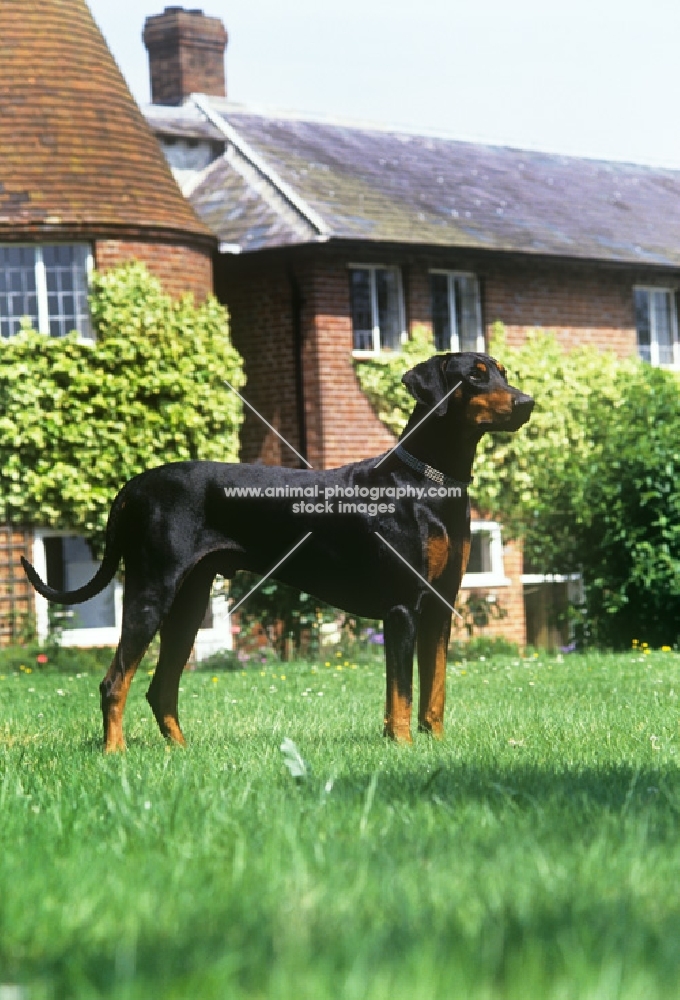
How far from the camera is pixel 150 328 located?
19.4m

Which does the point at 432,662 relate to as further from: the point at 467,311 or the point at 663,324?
the point at 663,324

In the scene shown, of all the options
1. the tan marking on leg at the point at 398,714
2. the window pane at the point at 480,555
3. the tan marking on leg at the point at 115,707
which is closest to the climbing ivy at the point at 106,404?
the window pane at the point at 480,555

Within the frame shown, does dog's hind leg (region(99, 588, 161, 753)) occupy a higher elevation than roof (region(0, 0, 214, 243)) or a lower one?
lower

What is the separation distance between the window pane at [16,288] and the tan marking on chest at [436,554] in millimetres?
13046

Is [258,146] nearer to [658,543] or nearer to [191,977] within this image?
[658,543]

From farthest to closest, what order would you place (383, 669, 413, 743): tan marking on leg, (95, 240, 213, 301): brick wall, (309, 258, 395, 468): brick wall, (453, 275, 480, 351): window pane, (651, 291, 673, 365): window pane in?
(651, 291, 673, 365): window pane, (453, 275, 480, 351): window pane, (309, 258, 395, 468): brick wall, (95, 240, 213, 301): brick wall, (383, 669, 413, 743): tan marking on leg

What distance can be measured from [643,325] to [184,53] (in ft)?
32.2

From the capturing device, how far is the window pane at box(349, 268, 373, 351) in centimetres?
2120

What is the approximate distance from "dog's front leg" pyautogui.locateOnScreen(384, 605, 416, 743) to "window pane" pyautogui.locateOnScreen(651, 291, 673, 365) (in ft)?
60.0

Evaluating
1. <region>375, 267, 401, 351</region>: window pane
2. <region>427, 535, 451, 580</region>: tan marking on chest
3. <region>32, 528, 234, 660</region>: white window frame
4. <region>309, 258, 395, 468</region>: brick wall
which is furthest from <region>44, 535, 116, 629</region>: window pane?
<region>427, 535, 451, 580</region>: tan marking on chest

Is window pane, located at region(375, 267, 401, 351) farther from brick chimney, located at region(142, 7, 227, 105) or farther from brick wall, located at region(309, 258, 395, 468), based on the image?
brick chimney, located at region(142, 7, 227, 105)

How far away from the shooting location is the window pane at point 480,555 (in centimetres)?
2222

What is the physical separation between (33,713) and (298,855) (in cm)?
656

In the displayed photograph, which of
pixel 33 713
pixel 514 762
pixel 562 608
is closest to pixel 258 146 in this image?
pixel 562 608
